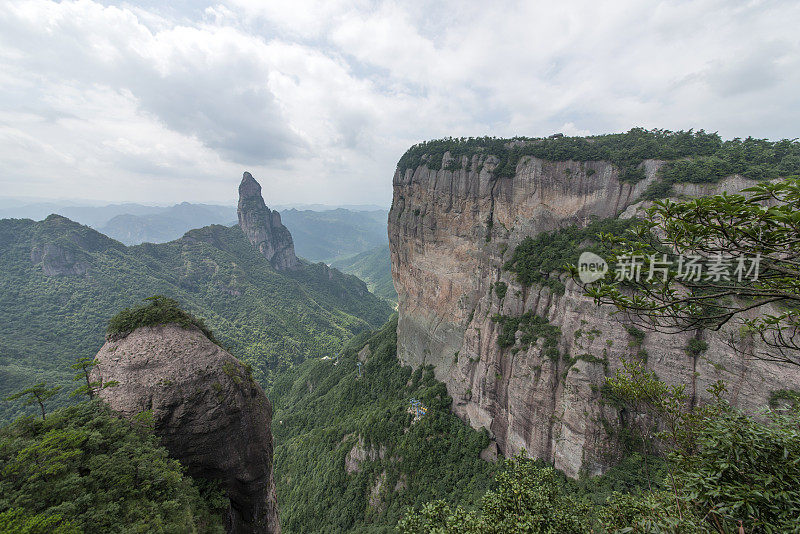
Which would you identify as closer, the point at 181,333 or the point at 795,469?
the point at 795,469

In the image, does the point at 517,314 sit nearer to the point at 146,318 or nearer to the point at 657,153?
the point at 657,153

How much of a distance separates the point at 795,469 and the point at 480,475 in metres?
24.5

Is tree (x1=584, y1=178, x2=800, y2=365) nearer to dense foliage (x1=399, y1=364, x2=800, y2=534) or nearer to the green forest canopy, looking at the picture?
dense foliage (x1=399, y1=364, x2=800, y2=534)

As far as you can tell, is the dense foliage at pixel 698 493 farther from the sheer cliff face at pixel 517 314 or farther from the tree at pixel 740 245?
the sheer cliff face at pixel 517 314

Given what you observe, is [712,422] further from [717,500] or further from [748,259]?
[748,259]

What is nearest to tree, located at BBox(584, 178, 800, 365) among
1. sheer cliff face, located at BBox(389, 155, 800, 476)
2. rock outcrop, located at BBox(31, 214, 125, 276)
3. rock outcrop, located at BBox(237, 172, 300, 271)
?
sheer cliff face, located at BBox(389, 155, 800, 476)

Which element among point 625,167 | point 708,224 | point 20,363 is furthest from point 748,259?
point 20,363

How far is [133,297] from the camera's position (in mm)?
75625

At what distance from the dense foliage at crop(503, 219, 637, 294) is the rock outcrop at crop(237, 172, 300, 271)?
380 ft

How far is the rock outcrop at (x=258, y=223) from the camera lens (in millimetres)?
122688

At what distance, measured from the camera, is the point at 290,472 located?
1594 inches

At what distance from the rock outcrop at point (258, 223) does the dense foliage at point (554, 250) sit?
380ft

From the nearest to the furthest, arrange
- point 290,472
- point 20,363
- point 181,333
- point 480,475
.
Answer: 1. point 181,333
2. point 480,475
3. point 290,472
4. point 20,363

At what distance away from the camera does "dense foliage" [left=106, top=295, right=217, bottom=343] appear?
14.5 metres
